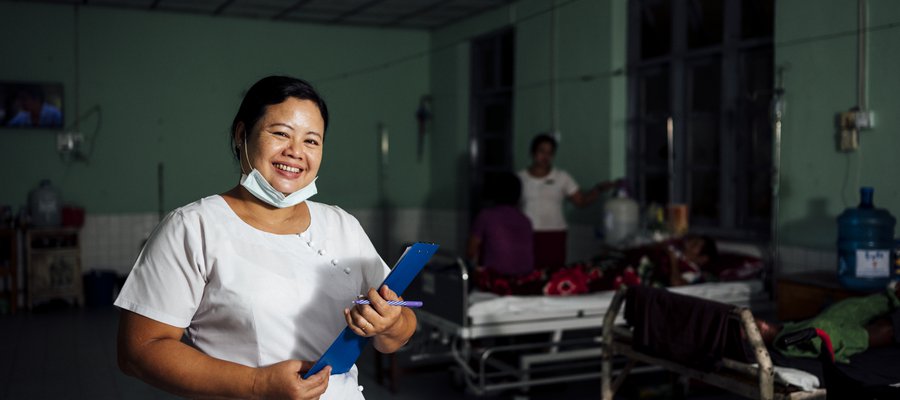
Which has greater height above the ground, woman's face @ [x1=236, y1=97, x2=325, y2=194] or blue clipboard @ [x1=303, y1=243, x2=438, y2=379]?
woman's face @ [x1=236, y1=97, x2=325, y2=194]

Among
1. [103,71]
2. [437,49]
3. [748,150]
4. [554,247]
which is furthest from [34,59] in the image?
[748,150]

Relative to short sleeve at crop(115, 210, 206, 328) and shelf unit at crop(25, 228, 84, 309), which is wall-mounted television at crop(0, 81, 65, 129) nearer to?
shelf unit at crop(25, 228, 84, 309)

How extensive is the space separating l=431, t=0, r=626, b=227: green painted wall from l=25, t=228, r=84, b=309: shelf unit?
407 cm

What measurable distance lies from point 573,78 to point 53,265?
15.6ft

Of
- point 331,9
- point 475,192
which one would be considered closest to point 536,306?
point 475,192

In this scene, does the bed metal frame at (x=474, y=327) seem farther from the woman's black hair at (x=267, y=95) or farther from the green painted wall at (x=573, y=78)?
the woman's black hair at (x=267, y=95)

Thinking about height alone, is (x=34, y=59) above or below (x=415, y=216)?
above

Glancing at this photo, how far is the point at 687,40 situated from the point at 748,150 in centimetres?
97

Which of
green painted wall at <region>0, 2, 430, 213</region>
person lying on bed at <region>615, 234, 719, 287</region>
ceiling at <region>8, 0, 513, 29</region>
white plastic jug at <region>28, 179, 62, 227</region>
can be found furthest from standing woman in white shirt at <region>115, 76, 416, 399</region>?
white plastic jug at <region>28, 179, 62, 227</region>

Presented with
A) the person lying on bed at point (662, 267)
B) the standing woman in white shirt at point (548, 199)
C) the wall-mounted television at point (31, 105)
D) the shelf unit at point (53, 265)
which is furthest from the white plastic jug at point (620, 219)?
the wall-mounted television at point (31, 105)

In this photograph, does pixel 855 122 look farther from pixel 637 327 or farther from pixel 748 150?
pixel 637 327

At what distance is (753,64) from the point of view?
5.15 metres

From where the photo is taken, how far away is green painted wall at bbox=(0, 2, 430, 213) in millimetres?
7312

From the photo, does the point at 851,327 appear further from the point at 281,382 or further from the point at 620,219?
the point at 281,382
